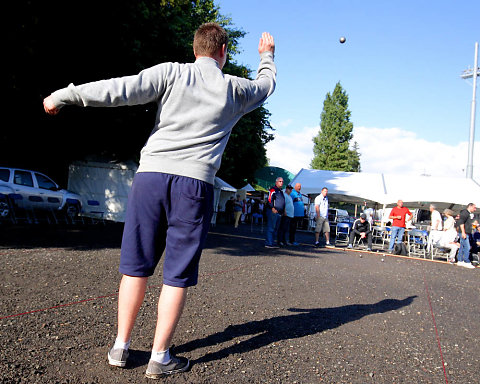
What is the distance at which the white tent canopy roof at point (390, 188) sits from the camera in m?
18.9

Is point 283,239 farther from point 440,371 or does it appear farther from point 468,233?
point 440,371

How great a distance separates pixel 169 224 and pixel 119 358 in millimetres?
841

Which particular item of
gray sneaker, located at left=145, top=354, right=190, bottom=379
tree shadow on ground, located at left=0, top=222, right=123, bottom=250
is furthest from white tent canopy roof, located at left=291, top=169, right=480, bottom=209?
gray sneaker, located at left=145, top=354, right=190, bottom=379

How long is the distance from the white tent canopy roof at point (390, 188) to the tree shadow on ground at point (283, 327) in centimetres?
1508

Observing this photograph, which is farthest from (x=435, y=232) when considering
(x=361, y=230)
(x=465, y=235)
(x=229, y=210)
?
(x=229, y=210)

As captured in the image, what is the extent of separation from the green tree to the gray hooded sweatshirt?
173ft

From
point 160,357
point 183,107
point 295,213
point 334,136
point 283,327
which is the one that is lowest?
point 283,327

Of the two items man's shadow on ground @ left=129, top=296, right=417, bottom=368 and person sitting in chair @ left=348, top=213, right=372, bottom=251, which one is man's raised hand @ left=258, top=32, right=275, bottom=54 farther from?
person sitting in chair @ left=348, top=213, right=372, bottom=251

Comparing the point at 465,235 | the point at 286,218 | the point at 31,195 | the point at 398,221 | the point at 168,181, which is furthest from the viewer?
the point at 31,195

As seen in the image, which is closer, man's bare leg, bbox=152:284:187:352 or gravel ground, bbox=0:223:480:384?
man's bare leg, bbox=152:284:187:352

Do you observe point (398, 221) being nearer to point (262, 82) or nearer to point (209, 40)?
point (262, 82)

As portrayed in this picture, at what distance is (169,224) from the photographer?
7.57 ft

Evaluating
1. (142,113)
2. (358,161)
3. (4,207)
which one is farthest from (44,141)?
(358,161)

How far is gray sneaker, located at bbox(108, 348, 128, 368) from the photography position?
2.37 m
